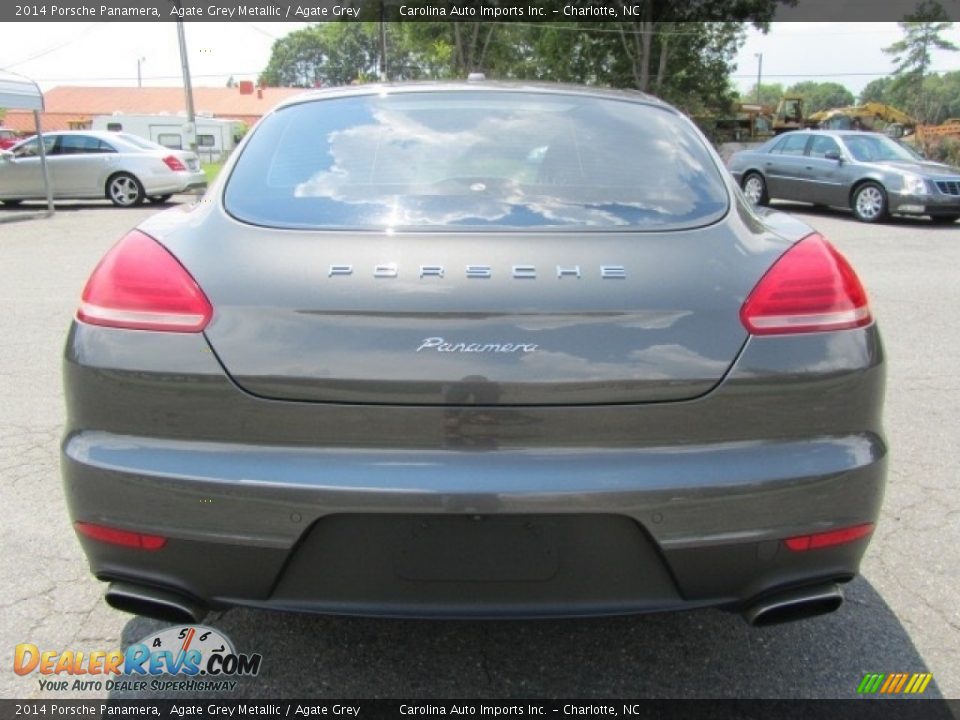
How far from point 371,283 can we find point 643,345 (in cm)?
62

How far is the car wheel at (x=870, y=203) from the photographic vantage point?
13.1 metres

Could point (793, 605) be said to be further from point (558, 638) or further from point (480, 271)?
point (480, 271)

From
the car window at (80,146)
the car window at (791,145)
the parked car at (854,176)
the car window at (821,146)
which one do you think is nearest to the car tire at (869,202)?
the parked car at (854,176)

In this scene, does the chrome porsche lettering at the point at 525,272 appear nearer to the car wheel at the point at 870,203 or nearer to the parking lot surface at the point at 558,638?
the parking lot surface at the point at 558,638

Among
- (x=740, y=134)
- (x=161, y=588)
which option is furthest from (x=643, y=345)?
(x=740, y=134)

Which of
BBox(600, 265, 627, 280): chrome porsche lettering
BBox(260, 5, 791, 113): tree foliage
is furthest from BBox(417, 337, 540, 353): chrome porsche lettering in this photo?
BBox(260, 5, 791, 113): tree foliage

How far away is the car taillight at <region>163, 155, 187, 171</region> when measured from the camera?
16578 millimetres

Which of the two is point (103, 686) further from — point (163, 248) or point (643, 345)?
point (643, 345)

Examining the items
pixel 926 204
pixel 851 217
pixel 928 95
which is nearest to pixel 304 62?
pixel 928 95

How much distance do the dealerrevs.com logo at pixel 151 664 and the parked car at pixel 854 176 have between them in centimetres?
1077

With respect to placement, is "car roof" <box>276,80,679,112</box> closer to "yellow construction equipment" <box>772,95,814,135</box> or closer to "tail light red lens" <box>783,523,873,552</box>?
"tail light red lens" <box>783,523,873,552</box>

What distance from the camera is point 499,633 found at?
8.18 feet

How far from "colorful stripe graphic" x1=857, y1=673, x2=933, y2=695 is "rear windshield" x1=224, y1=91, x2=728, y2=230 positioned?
1.36 metres

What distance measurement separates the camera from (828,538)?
6.18 feet
